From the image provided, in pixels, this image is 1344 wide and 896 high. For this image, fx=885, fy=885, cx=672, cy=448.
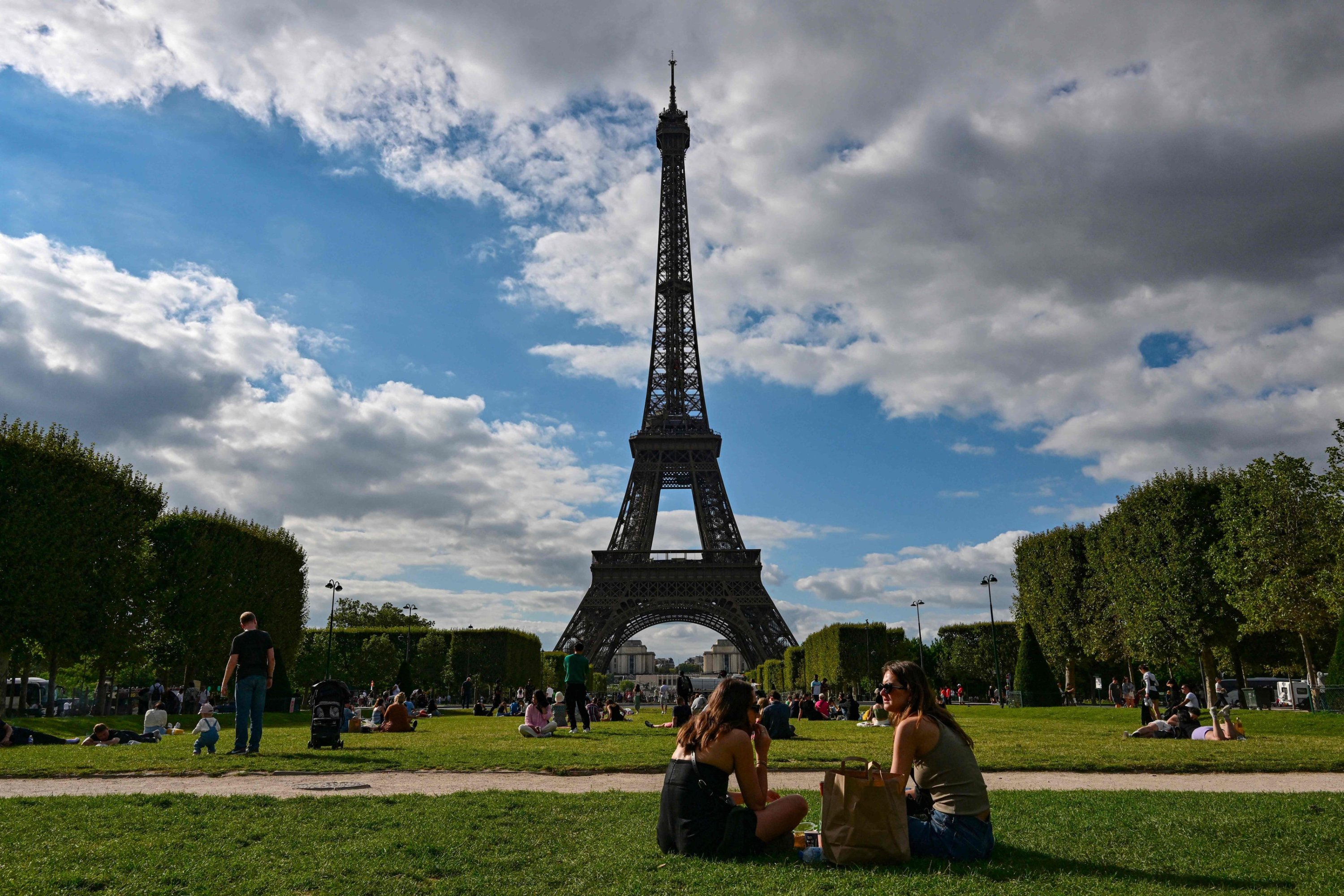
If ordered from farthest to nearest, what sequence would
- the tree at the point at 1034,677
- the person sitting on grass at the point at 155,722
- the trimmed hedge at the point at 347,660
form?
the trimmed hedge at the point at 347,660 → the tree at the point at 1034,677 → the person sitting on grass at the point at 155,722

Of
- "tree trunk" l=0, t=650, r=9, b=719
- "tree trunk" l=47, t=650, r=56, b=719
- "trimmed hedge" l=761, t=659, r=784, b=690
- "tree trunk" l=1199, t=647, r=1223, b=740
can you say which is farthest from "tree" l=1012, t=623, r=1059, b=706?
"tree trunk" l=0, t=650, r=9, b=719

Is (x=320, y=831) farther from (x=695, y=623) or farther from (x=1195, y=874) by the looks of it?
(x=695, y=623)

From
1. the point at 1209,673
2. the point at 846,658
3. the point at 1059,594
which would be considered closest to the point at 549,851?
the point at 1209,673

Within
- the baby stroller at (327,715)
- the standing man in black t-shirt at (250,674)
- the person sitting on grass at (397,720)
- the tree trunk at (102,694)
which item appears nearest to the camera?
the standing man in black t-shirt at (250,674)

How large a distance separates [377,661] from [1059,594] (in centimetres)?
3784

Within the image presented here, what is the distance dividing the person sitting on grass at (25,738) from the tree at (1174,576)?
34.0 metres

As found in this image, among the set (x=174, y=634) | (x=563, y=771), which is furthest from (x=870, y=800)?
(x=174, y=634)

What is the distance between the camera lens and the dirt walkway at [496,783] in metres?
8.78

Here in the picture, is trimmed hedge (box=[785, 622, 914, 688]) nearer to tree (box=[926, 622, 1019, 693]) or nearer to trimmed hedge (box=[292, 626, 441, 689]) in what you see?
tree (box=[926, 622, 1019, 693])

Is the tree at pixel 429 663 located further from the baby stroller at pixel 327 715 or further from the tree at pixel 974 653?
the baby stroller at pixel 327 715

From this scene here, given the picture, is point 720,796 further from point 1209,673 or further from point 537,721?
point 1209,673

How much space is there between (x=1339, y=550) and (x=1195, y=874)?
94.6 feet

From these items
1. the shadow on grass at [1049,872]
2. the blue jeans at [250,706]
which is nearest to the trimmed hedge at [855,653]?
the blue jeans at [250,706]

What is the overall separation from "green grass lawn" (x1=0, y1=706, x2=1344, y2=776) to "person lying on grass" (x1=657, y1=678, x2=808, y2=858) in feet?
18.7
